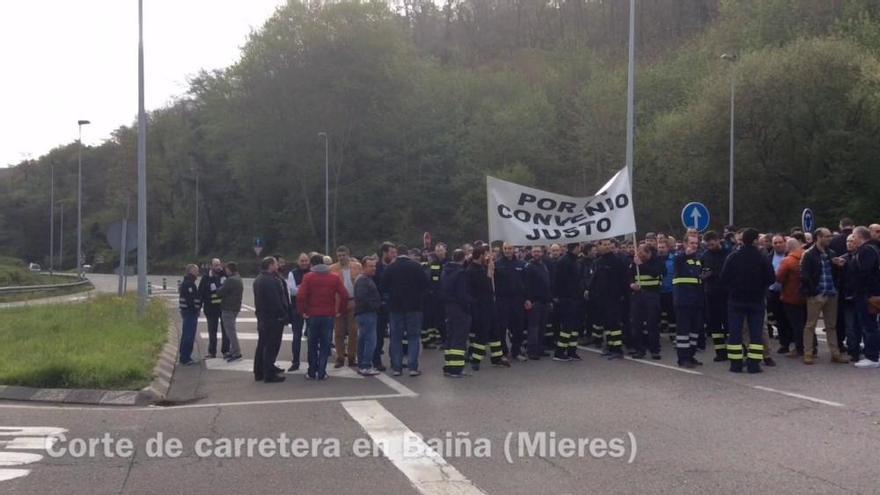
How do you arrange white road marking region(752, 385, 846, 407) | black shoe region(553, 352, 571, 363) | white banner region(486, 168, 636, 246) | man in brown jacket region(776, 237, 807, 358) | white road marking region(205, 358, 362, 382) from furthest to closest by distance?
1. black shoe region(553, 352, 571, 363)
2. white banner region(486, 168, 636, 246)
3. white road marking region(205, 358, 362, 382)
4. man in brown jacket region(776, 237, 807, 358)
5. white road marking region(752, 385, 846, 407)

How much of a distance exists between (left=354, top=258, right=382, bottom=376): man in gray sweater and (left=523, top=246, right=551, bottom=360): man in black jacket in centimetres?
254

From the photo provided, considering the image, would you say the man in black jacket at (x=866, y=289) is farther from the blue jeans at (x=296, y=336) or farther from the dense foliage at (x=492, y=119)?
the dense foliage at (x=492, y=119)

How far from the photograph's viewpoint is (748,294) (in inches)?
523

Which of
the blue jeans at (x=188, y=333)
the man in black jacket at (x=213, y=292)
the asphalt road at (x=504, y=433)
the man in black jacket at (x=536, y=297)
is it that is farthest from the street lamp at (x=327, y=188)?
the asphalt road at (x=504, y=433)

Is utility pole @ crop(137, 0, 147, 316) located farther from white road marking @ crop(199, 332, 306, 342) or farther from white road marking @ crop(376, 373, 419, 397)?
white road marking @ crop(376, 373, 419, 397)

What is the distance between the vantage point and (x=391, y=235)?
6094cm

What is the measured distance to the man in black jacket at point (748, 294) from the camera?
13234mm

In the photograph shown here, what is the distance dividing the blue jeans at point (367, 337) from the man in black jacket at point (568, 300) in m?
3.20

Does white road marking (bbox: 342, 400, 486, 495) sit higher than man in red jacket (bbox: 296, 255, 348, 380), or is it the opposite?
man in red jacket (bbox: 296, 255, 348, 380)

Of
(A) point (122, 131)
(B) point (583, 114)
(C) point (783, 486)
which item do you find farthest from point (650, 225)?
(A) point (122, 131)

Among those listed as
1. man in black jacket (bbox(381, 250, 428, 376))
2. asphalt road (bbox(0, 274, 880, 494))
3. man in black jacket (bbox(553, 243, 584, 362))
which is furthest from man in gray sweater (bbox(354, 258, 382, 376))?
man in black jacket (bbox(553, 243, 584, 362))

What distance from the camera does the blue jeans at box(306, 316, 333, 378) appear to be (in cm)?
1402

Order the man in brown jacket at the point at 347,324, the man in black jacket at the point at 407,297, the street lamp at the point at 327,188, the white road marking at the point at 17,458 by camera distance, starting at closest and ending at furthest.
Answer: the white road marking at the point at 17,458
the man in black jacket at the point at 407,297
the man in brown jacket at the point at 347,324
the street lamp at the point at 327,188

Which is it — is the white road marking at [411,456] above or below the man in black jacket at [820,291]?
below
